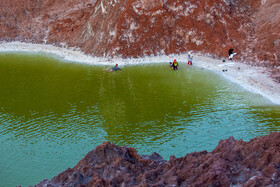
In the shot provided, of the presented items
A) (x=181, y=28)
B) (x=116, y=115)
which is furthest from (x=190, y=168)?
(x=181, y=28)

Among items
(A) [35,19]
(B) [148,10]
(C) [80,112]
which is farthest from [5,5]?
(C) [80,112]

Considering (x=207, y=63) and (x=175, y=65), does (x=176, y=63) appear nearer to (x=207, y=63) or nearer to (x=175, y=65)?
(x=175, y=65)

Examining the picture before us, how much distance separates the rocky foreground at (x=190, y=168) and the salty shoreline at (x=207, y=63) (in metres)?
16.4

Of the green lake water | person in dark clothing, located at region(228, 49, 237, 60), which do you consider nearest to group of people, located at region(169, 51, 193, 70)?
the green lake water

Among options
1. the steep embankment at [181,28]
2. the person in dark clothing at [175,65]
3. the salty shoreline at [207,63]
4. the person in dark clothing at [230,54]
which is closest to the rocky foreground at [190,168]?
the salty shoreline at [207,63]

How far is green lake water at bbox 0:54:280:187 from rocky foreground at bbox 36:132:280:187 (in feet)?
15.5

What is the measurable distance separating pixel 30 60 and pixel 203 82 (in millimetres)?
31314

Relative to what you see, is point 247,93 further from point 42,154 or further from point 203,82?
point 42,154

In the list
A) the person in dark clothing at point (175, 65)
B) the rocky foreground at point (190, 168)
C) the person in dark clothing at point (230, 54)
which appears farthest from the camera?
the person in dark clothing at point (230, 54)

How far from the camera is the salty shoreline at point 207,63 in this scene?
3308 cm

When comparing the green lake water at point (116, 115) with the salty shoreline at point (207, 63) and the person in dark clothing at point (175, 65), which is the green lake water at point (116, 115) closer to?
the person in dark clothing at point (175, 65)

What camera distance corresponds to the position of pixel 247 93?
1256 inches

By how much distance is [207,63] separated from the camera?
43250 mm

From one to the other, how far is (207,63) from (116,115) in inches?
813
